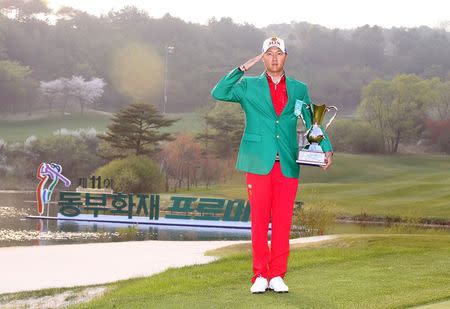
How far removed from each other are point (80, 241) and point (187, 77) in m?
82.5

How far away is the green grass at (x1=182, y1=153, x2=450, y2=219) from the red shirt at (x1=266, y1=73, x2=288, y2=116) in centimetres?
2369

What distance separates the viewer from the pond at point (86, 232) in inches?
1044

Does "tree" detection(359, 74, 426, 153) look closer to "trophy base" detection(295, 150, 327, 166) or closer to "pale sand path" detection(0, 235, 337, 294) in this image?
"pale sand path" detection(0, 235, 337, 294)

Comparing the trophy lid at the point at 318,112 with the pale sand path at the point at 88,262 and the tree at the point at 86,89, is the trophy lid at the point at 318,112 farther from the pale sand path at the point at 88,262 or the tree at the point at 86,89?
the tree at the point at 86,89

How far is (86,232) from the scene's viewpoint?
29875 millimetres

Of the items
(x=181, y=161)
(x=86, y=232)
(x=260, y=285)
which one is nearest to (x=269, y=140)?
(x=260, y=285)

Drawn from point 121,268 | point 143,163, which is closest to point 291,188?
point 121,268

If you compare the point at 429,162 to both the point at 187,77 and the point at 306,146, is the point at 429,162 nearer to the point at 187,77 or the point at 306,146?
the point at 187,77

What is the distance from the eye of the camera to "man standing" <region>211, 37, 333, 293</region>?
27.4 feet

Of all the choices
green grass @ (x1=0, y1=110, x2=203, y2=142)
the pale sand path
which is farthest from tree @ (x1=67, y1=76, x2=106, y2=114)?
the pale sand path

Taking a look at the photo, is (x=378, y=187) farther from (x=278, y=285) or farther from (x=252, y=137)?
(x=252, y=137)

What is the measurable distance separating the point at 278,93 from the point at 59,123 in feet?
301

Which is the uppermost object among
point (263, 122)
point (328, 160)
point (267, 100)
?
point (267, 100)

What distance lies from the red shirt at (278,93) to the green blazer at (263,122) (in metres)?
0.05
